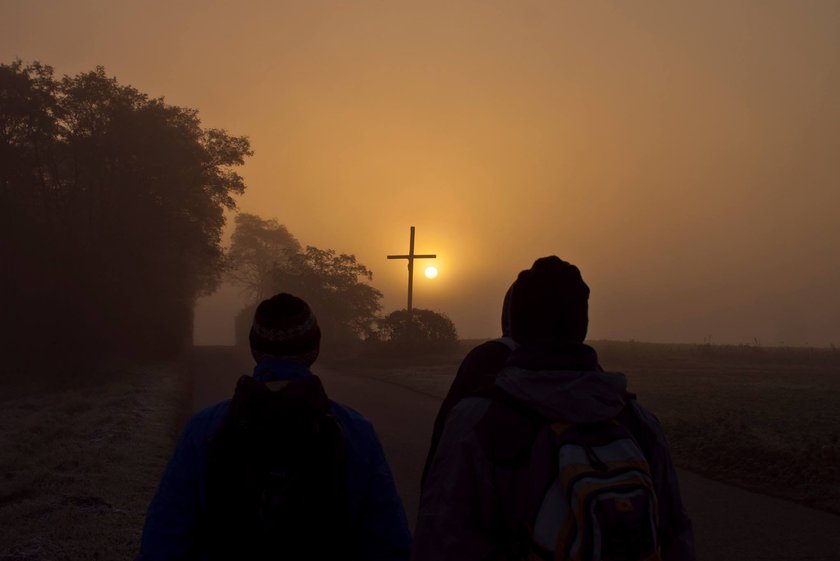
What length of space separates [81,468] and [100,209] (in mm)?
22802

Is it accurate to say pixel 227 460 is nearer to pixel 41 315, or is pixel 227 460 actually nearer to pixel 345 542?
pixel 345 542

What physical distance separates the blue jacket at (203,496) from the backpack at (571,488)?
2.02 ft

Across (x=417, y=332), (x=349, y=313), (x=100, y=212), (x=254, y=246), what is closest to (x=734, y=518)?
(x=100, y=212)

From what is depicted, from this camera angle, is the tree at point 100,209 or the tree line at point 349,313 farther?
the tree line at point 349,313

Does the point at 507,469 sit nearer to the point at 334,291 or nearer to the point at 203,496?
the point at 203,496

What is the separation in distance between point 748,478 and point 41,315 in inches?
1037

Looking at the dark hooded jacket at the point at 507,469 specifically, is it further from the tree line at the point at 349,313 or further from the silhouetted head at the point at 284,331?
the tree line at the point at 349,313

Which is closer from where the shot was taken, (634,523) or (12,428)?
(634,523)

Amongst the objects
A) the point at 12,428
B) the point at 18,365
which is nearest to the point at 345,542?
the point at 12,428

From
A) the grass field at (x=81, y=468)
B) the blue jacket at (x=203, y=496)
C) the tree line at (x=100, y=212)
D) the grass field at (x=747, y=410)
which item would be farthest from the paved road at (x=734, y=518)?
the tree line at (x=100, y=212)

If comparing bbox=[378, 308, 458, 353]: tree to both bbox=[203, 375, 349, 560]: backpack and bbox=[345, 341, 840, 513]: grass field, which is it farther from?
bbox=[203, 375, 349, 560]: backpack

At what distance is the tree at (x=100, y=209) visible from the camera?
92.6 ft

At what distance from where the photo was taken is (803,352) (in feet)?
123

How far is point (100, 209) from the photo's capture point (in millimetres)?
31078
